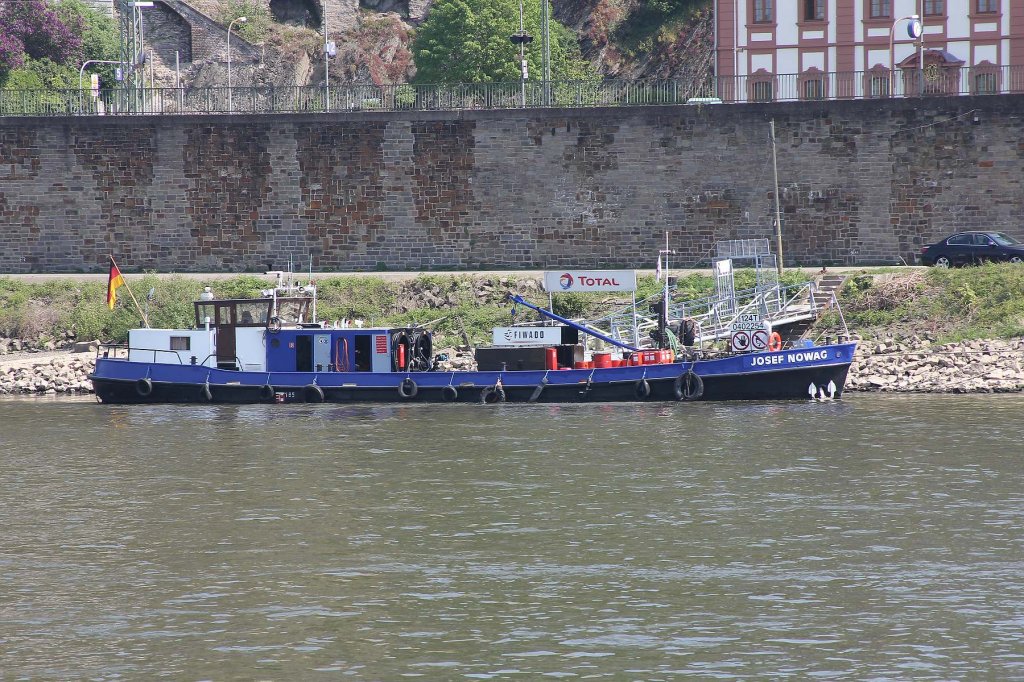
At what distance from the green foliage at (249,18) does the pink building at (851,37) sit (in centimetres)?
2241

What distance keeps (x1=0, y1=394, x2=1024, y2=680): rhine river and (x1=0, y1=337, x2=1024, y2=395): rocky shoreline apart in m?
3.32

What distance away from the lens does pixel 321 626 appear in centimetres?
1468

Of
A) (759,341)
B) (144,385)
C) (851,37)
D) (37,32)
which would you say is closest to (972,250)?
(759,341)

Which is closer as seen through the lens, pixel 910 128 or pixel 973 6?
pixel 910 128

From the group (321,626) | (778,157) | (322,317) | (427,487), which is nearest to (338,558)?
(321,626)

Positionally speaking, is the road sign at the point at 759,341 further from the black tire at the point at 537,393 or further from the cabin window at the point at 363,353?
the cabin window at the point at 363,353

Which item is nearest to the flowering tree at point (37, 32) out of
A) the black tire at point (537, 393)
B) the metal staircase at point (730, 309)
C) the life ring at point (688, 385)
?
the metal staircase at point (730, 309)

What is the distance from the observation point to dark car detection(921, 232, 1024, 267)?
35.8 meters

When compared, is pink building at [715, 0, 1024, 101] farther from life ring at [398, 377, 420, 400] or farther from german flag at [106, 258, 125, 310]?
german flag at [106, 258, 125, 310]

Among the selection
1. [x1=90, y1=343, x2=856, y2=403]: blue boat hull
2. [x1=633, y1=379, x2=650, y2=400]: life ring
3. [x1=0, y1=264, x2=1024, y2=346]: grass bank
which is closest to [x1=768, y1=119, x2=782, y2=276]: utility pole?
[x1=0, y1=264, x2=1024, y2=346]: grass bank

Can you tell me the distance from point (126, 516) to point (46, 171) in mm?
25034

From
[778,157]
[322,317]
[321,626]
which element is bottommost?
[321,626]

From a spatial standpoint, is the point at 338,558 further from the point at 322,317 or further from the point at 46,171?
the point at 46,171

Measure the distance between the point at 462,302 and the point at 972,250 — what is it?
12.2m
